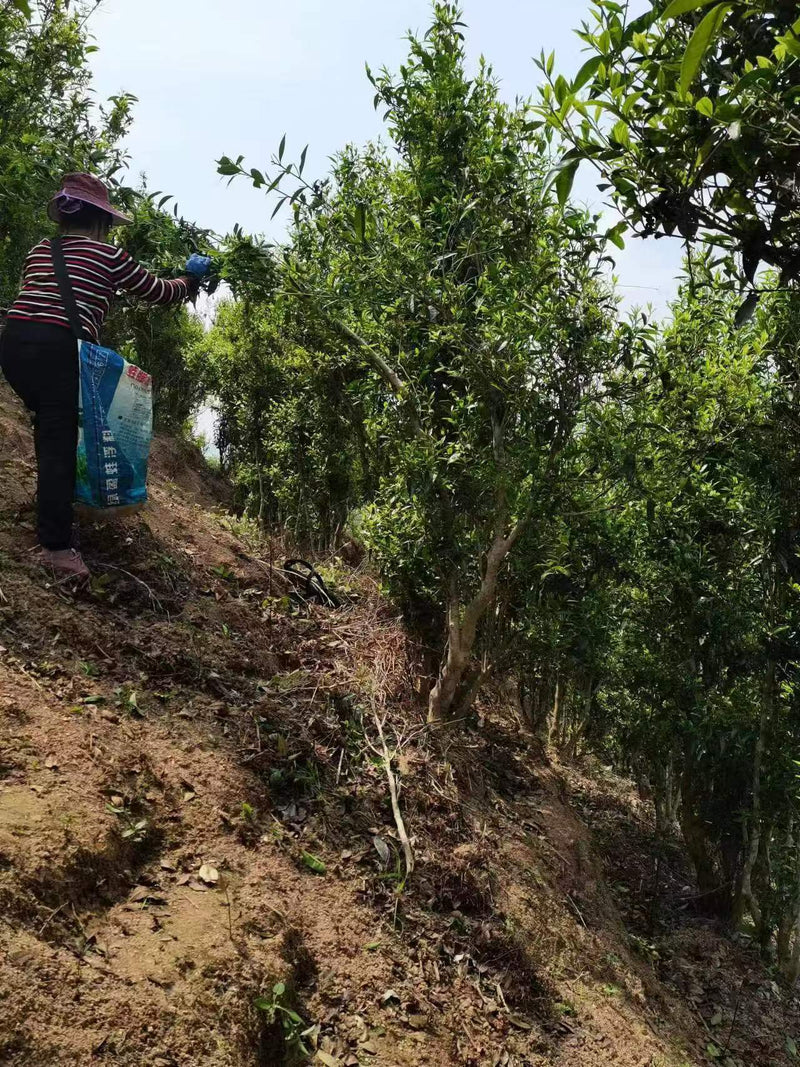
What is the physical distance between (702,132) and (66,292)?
11.2 feet

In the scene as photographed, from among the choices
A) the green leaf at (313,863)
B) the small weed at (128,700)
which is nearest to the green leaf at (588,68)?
the small weed at (128,700)

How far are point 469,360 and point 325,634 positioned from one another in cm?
241

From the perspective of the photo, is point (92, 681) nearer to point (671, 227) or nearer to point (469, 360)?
point (469, 360)

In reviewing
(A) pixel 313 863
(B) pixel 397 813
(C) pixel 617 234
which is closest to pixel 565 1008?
(B) pixel 397 813

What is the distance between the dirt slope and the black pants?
1.79ft

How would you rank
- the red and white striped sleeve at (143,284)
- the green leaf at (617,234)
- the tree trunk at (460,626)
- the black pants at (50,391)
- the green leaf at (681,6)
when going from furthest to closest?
the tree trunk at (460,626)
the red and white striped sleeve at (143,284)
the black pants at (50,391)
the green leaf at (617,234)
the green leaf at (681,6)

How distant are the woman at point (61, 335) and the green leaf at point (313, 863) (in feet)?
6.58

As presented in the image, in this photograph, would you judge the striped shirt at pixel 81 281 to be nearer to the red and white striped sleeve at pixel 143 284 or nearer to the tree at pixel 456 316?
the red and white striped sleeve at pixel 143 284

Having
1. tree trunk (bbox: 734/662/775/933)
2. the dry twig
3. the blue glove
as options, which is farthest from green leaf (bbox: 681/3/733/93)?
tree trunk (bbox: 734/662/775/933)

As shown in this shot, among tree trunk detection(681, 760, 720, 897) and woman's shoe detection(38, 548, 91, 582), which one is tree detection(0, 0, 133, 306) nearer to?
woman's shoe detection(38, 548, 91, 582)

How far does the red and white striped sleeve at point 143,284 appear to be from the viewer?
4374 mm

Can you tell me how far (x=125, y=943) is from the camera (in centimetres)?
280

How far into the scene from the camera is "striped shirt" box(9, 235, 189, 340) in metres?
4.17

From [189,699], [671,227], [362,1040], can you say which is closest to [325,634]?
[189,699]
